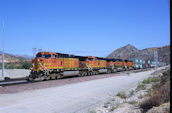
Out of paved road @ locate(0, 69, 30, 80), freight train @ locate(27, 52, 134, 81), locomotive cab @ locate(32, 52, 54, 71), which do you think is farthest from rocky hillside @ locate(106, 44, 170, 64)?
locomotive cab @ locate(32, 52, 54, 71)

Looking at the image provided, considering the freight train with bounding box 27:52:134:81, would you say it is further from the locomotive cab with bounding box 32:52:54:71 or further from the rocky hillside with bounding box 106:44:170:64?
the rocky hillside with bounding box 106:44:170:64

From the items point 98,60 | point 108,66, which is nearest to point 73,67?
point 98,60

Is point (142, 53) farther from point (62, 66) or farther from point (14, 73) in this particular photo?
point (62, 66)

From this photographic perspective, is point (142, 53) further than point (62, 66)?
Yes

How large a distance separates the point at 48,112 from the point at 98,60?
27441 mm

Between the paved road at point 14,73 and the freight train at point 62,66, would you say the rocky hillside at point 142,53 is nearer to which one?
the freight train at point 62,66


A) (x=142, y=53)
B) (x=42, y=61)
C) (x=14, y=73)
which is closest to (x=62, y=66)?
(x=42, y=61)

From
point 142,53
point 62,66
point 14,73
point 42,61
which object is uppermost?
point 142,53

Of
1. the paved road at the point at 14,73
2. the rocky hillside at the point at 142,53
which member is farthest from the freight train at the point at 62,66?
the rocky hillside at the point at 142,53

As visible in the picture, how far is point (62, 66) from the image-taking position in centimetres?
2364

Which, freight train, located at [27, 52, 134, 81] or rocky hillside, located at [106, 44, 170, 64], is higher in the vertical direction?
rocky hillside, located at [106, 44, 170, 64]

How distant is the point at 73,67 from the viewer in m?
26.5

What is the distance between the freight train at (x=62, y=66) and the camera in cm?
2017

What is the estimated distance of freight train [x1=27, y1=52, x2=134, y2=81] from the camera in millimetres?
20172
